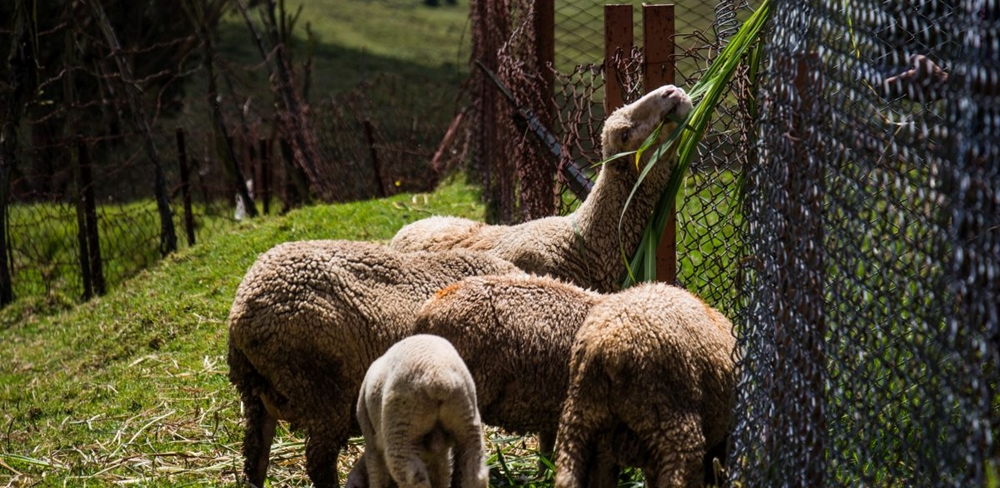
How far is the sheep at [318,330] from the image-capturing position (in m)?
4.07

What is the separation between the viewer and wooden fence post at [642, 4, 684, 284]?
4.78 metres

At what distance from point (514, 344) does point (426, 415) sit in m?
0.61

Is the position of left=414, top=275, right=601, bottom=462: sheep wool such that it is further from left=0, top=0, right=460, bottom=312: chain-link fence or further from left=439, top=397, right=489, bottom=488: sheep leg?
left=0, top=0, right=460, bottom=312: chain-link fence

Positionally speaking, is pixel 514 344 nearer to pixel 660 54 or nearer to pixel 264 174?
pixel 660 54

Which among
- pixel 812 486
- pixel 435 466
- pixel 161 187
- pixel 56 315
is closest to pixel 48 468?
pixel 435 466

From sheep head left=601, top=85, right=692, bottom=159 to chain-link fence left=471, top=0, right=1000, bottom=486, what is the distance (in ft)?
2.72

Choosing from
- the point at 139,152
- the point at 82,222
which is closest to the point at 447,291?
the point at 82,222

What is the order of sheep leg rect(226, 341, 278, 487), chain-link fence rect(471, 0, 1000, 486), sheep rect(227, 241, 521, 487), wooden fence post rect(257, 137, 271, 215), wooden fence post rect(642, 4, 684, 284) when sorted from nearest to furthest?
chain-link fence rect(471, 0, 1000, 486)
sheep rect(227, 241, 521, 487)
sheep leg rect(226, 341, 278, 487)
wooden fence post rect(642, 4, 684, 284)
wooden fence post rect(257, 137, 271, 215)

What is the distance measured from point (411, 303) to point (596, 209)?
1.25 m

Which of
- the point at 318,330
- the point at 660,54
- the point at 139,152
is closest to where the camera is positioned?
the point at 318,330

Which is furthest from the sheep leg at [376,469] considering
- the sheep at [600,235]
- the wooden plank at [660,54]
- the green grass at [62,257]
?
the green grass at [62,257]

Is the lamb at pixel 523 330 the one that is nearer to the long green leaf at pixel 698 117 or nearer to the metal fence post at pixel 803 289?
the long green leaf at pixel 698 117

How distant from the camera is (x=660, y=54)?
4.82 metres

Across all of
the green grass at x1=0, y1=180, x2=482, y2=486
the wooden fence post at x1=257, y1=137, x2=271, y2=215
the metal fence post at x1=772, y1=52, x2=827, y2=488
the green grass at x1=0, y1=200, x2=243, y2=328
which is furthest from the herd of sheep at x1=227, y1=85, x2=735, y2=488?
the wooden fence post at x1=257, y1=137, x2=271, y2=215
